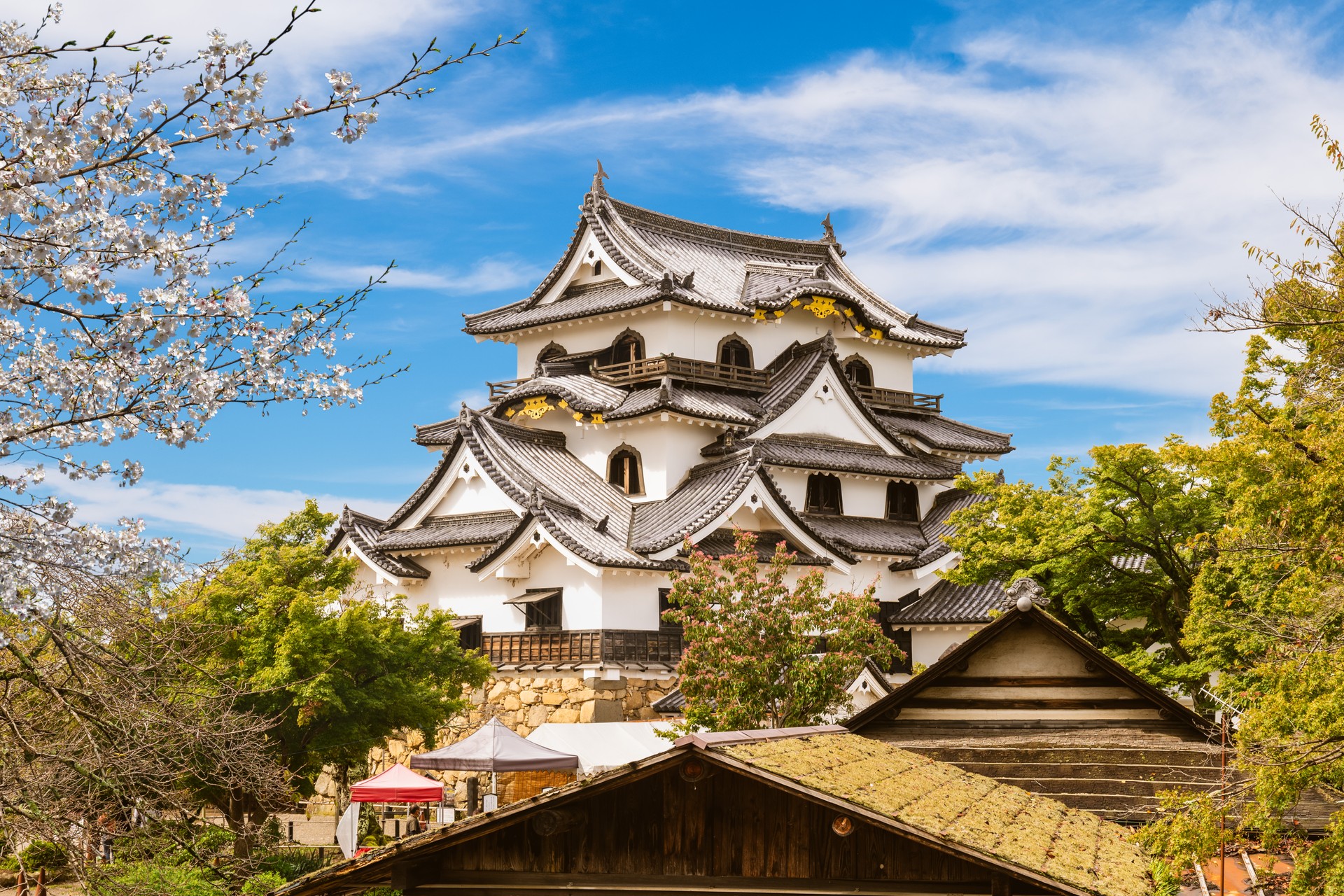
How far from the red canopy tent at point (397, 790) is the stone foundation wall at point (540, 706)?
6571 millimetres

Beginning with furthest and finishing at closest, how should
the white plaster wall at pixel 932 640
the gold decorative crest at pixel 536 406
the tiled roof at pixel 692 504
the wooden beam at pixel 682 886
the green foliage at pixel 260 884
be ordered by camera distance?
1. the gold decorative crest at pixel 536 406
2. the white plaster wall at pixel 932 640
3. the tiled roof at pixel 692 504
4. the green foliage at pixel 260 884
5. the wooden beam at pixel 682 886

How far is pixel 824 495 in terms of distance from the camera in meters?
40.4

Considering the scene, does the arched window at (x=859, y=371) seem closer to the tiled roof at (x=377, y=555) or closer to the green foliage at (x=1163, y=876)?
the tiled roof at (x=377, y=555)

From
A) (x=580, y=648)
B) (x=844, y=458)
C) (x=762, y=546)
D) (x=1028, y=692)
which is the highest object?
(x=844, y=458)

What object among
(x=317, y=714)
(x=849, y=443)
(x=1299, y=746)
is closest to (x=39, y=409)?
(x=1299, y=746)

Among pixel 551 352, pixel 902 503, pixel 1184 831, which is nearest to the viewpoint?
pixel 1184 831

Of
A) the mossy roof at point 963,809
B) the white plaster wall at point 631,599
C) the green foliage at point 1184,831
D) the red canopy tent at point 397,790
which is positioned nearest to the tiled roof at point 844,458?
the white plaster wall at point 631,599

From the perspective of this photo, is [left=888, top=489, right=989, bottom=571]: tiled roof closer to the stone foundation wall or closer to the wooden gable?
the stone foundation wall

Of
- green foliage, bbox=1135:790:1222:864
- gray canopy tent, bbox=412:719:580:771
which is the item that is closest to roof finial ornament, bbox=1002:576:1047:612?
green foliage, bbox=1135:790:1222:864

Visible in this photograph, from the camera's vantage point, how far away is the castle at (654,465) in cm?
3400

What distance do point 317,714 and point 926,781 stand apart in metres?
16.7

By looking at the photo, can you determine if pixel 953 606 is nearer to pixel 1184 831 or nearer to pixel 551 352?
pixel 551 352

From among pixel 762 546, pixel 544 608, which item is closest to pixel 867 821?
pixel 544 608

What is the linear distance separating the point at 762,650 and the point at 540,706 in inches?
481
